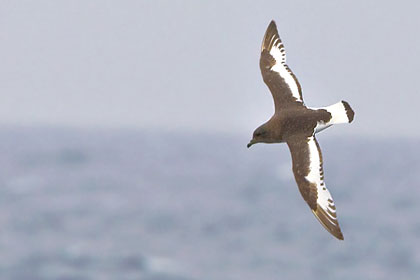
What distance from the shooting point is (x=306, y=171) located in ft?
51.7

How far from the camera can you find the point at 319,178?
1548 centimetres

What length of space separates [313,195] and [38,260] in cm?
15510

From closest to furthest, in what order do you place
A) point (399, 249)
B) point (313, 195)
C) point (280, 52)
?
point (313, 195), point (280, 52), point (399, 249)

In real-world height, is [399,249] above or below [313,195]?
above

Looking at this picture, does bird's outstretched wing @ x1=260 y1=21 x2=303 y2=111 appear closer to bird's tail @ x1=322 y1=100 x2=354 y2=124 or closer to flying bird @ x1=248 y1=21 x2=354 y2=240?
flying bird @ x1=248 y1=21 x2=354 y2=240

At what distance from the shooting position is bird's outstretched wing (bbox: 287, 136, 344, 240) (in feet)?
50.2

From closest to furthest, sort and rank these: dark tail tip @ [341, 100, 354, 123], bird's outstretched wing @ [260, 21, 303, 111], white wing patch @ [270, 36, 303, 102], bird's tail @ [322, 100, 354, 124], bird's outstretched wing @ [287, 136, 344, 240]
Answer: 1. bird's outstretched wing @ [287, 136, 344, 240]
2. bird's tail @ [322, 100, 354, 124]
3. dark tail tip @ [341, 100, 354, 123]
4. bird's outstretched wing @ [260, 21, 303, 111]
5. white wing patch @ [270, 36, 303, 102]

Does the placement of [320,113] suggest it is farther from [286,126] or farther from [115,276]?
[115,276]

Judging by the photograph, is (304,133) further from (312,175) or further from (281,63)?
(281,63)

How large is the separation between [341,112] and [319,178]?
1655mm

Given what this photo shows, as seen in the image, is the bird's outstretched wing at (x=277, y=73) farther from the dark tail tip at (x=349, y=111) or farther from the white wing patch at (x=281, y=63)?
the dark tail tip at (x=349, y=111)

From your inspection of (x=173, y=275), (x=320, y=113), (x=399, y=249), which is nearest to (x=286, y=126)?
(x=320, y=113)

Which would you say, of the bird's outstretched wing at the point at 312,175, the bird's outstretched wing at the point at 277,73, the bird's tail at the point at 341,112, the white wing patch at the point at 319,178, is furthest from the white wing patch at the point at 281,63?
the white wing patch at the point at 319,178

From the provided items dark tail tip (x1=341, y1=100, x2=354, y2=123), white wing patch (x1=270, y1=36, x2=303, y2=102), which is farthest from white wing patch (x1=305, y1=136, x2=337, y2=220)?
white wing patch (x1=270, y1=36, x2=303, y2=102)
